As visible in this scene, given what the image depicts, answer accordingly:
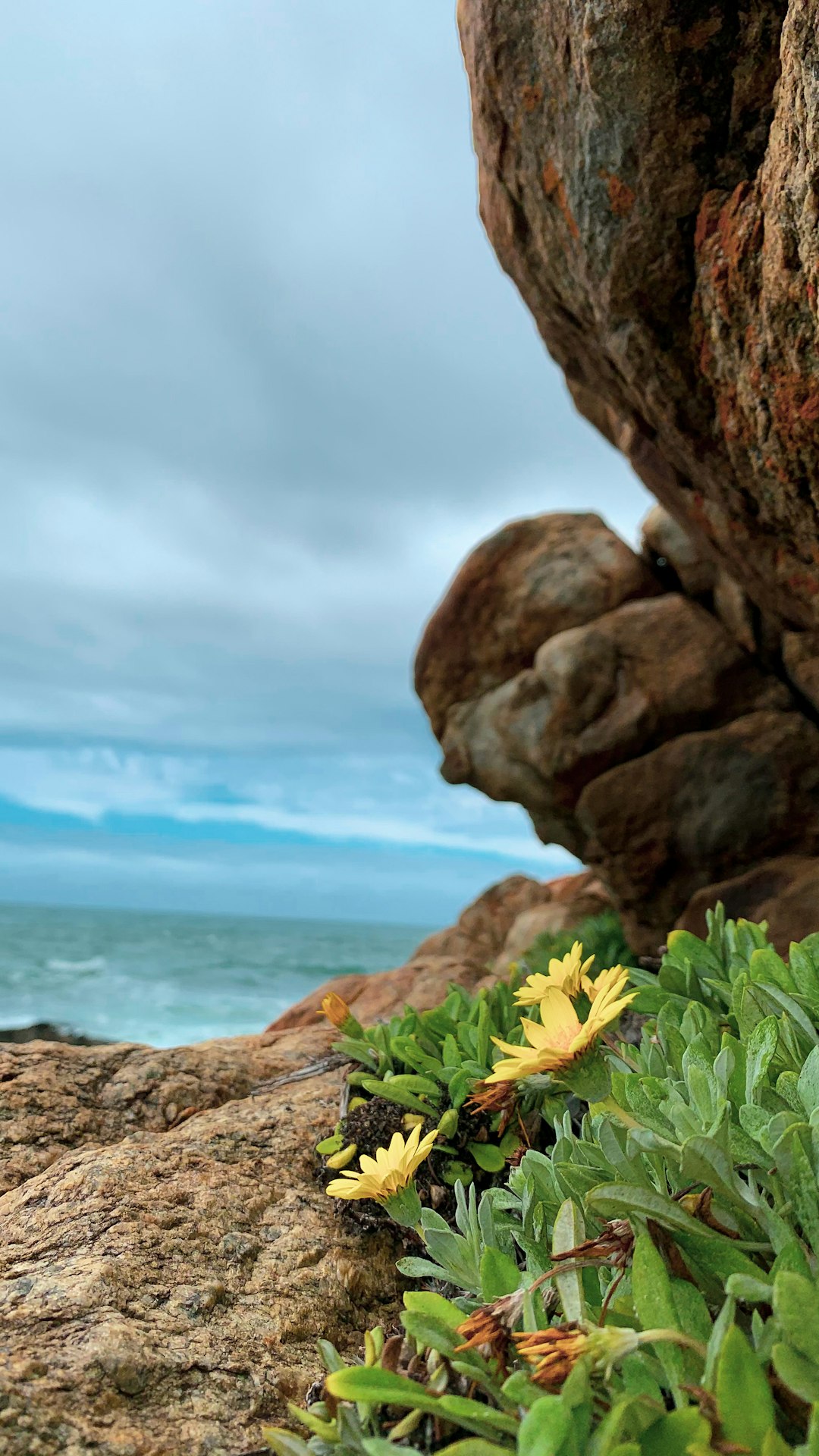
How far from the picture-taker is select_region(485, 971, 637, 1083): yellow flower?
1.36 metres

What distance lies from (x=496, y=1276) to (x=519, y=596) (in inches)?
266

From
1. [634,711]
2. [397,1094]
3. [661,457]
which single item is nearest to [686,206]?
[661,457]

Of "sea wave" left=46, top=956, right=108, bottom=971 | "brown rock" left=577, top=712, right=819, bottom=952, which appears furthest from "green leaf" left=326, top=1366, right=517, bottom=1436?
"sea wave" left=46, top=956, right=108, bottom=971

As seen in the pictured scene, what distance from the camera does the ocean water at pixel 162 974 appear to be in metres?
25.3

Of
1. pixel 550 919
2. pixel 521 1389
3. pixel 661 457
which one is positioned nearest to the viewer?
pixel 521 1389

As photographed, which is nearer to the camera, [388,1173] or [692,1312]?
[692,1312]

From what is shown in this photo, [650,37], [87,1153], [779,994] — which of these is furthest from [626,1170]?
[650,37]

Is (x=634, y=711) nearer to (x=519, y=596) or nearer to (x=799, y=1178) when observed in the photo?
(x=519, y=596)

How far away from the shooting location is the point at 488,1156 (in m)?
1.96

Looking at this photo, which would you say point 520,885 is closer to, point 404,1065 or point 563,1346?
point 404,1065

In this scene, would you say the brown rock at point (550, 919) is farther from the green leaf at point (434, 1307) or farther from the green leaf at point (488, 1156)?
the green leaf at point (434, 1307)

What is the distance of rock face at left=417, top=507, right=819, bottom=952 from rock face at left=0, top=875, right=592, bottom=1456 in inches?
166

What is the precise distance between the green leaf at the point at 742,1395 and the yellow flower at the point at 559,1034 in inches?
18.7

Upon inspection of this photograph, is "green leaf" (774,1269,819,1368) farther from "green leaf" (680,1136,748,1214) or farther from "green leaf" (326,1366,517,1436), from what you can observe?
"green leaf" (326,1366,517,1436)
